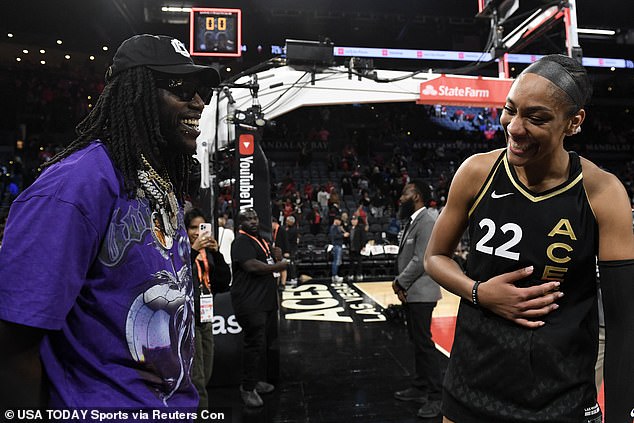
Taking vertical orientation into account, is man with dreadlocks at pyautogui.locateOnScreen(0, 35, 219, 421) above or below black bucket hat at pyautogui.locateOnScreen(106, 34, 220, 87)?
below

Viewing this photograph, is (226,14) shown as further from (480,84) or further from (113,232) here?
(113,232)

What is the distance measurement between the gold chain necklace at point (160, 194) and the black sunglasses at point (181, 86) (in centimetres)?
20

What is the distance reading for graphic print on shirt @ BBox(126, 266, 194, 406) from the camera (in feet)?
3.19

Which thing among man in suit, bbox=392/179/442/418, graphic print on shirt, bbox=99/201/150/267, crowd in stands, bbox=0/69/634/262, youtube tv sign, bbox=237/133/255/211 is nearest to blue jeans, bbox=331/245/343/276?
crowd in stands, bbox=0/69/634/262

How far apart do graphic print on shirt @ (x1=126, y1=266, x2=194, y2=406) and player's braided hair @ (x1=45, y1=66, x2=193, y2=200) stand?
0.89ft

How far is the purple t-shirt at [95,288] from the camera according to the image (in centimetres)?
82

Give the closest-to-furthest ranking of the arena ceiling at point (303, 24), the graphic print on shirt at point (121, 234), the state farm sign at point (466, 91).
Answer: the graphic print on shirt at point (121, 234)
the state farm sign at point (466, 91)
the arena ceiling at point (303, 24)

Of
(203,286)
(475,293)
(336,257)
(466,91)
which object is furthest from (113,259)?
(336,257)

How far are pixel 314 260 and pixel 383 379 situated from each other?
6.91 metres

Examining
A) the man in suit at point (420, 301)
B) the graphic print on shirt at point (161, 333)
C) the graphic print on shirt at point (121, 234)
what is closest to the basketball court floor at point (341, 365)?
the man in suit at point (420, 301)

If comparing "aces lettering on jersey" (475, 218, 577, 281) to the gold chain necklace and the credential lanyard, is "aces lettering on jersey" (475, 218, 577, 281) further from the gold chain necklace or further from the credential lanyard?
the credential lanyard

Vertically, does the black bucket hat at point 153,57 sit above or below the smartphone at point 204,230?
above

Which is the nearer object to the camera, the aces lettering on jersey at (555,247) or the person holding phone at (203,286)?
the aces lettering on jersey at (555,247)

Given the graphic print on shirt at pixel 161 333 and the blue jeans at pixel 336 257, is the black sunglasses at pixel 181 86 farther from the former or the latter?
the blue jeans at pixel 336 257
